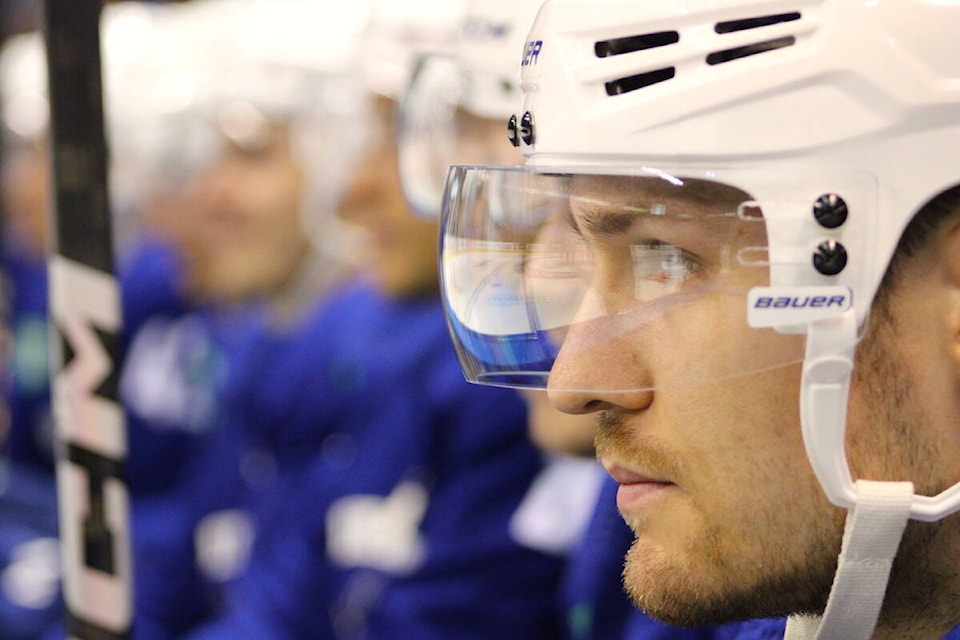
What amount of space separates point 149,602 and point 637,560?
98.2 inches

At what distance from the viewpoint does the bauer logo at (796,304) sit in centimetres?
97

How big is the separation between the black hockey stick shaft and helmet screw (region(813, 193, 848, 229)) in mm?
595

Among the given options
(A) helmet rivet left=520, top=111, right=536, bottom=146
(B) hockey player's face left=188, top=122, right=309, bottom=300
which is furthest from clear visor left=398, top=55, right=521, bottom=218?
(B) hockey player's face left=188, top=122, right=309, bottom=300

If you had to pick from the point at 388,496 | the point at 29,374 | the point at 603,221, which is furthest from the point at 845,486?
the point at 29,374

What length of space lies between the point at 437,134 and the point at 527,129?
85cm

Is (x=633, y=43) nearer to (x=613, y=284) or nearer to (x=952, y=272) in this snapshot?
(x=613, y=284)

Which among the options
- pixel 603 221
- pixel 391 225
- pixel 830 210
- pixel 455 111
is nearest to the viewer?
pixel 830 210

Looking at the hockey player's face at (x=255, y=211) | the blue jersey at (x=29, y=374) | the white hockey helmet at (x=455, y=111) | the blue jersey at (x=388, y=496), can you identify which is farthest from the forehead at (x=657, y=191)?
the blue jersey at (x=29, y=374)

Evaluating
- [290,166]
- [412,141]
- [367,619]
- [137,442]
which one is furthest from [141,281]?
[412,141]

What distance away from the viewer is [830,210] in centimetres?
95

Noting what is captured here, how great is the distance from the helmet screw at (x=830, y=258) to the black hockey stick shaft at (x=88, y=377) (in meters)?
0.60

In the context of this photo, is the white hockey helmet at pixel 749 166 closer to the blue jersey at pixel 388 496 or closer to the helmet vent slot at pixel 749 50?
the helmet vent slot at pixel 749 50

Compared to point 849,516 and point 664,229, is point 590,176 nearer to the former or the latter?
point 664,229

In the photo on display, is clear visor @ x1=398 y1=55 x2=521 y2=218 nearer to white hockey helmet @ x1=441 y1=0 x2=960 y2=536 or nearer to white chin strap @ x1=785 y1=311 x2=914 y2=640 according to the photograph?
white hockey helmet @ x1=441 y1=0 x2=960 y2=536
